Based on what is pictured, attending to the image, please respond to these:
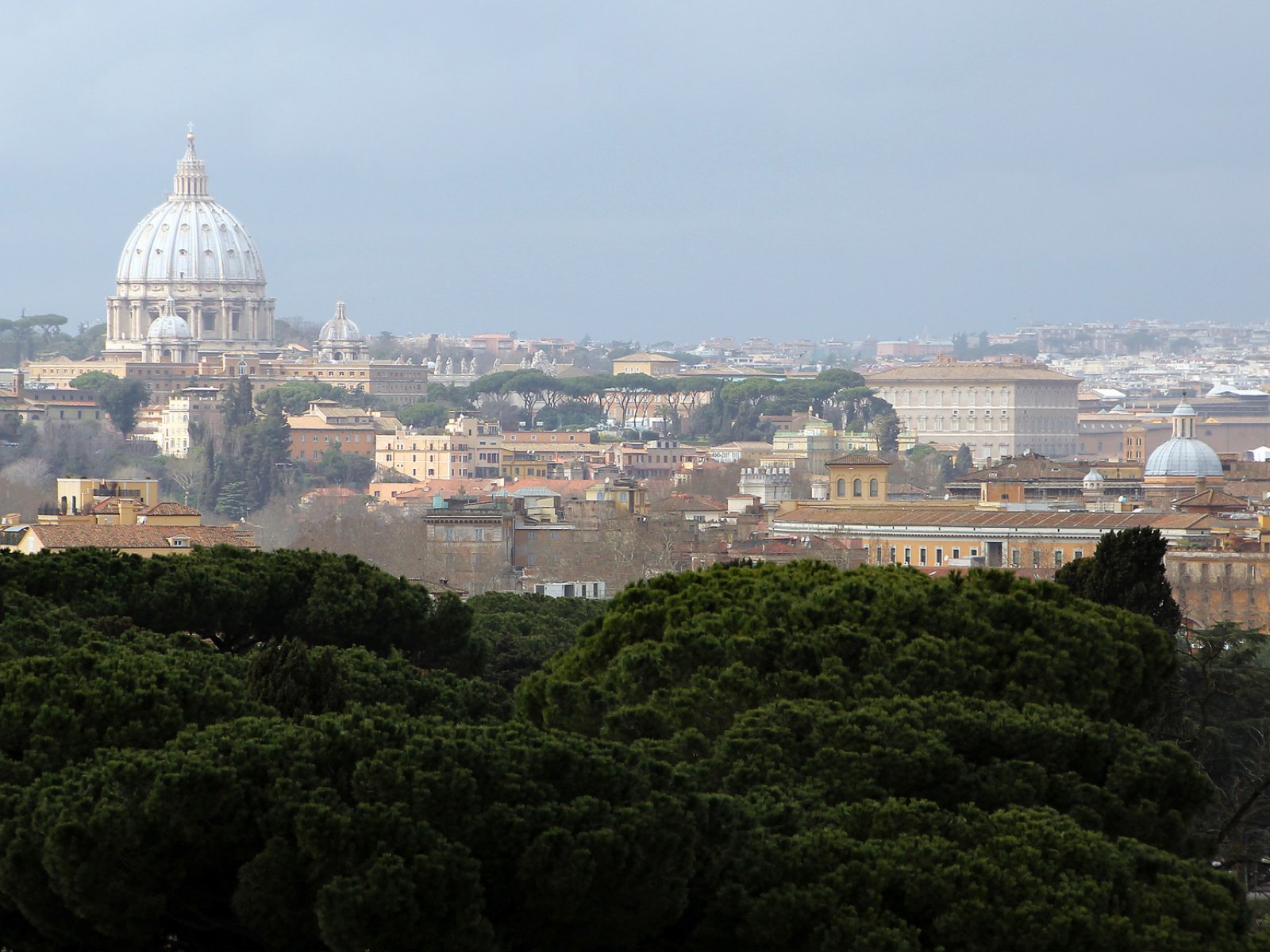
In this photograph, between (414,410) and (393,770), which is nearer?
(393,770)

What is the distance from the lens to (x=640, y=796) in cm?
980

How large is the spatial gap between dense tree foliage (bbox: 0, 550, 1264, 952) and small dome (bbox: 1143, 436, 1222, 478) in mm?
39062

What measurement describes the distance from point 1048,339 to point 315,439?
12404cm

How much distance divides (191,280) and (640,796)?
103318 millimetres

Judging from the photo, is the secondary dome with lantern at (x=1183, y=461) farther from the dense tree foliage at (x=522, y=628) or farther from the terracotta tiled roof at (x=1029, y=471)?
the dense tree foliage at (x=522, y=628)

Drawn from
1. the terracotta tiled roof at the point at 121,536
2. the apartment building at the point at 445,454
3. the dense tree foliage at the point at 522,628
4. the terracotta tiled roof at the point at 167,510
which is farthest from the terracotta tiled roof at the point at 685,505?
the dense tree foliage at the point at 522,628

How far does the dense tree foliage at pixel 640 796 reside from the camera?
9320 millimetres

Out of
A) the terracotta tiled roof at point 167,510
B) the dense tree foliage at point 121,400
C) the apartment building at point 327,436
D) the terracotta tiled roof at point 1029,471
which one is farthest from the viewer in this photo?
the dense tree foliage at point 121,400

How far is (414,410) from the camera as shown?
3514 inches

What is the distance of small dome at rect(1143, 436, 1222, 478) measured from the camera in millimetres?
51438

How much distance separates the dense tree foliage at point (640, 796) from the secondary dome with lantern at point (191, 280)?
9790 centimetres

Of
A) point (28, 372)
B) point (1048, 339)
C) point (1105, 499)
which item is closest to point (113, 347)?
point (28, 372)

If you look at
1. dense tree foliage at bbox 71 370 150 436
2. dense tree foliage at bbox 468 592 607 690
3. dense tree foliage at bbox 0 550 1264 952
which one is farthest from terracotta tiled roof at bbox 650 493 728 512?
dense tree foliage at bbox 0 550 1264 952

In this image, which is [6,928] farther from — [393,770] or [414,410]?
[414,410]
